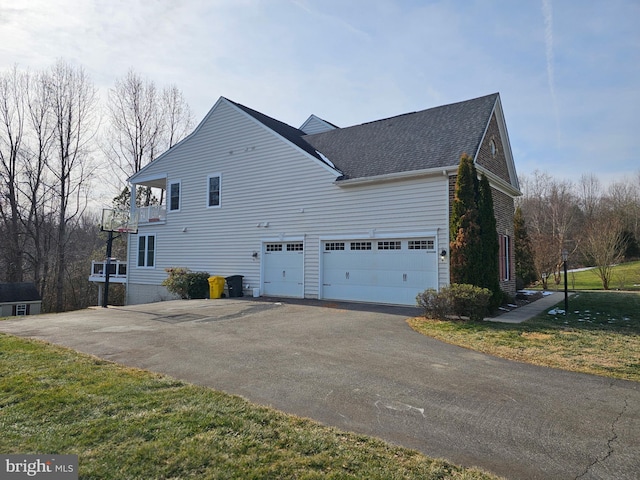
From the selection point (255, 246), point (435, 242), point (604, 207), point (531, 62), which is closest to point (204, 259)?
point (255, 246)

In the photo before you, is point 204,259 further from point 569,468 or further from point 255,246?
point 569,468

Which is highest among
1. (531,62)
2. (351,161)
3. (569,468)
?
(531,62)

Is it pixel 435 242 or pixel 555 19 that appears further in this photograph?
pixel 435 242

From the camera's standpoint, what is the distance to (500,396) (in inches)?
181

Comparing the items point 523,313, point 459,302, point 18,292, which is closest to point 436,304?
point 459,302

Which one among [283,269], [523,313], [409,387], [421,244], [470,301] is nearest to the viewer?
[409,387]

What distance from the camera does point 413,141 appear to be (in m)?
14.1

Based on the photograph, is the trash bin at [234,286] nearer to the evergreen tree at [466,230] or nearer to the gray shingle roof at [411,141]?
the gray shingle roof at [411,141]

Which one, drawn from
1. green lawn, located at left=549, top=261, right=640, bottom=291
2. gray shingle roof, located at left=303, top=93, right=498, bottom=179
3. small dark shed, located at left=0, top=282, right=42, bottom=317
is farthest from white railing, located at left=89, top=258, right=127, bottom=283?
green lawn, located at left=549, top=261, right=640, bottom=291

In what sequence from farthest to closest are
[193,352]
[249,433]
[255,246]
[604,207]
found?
[604,207] < [255,246] < [193,352] < [249,433]

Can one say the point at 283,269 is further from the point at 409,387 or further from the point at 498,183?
the point at 409,387

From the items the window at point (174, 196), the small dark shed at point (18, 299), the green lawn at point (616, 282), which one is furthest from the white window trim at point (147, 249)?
the green lawn at point (616, 282)

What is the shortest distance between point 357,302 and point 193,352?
746cm

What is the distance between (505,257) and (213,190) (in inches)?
500
